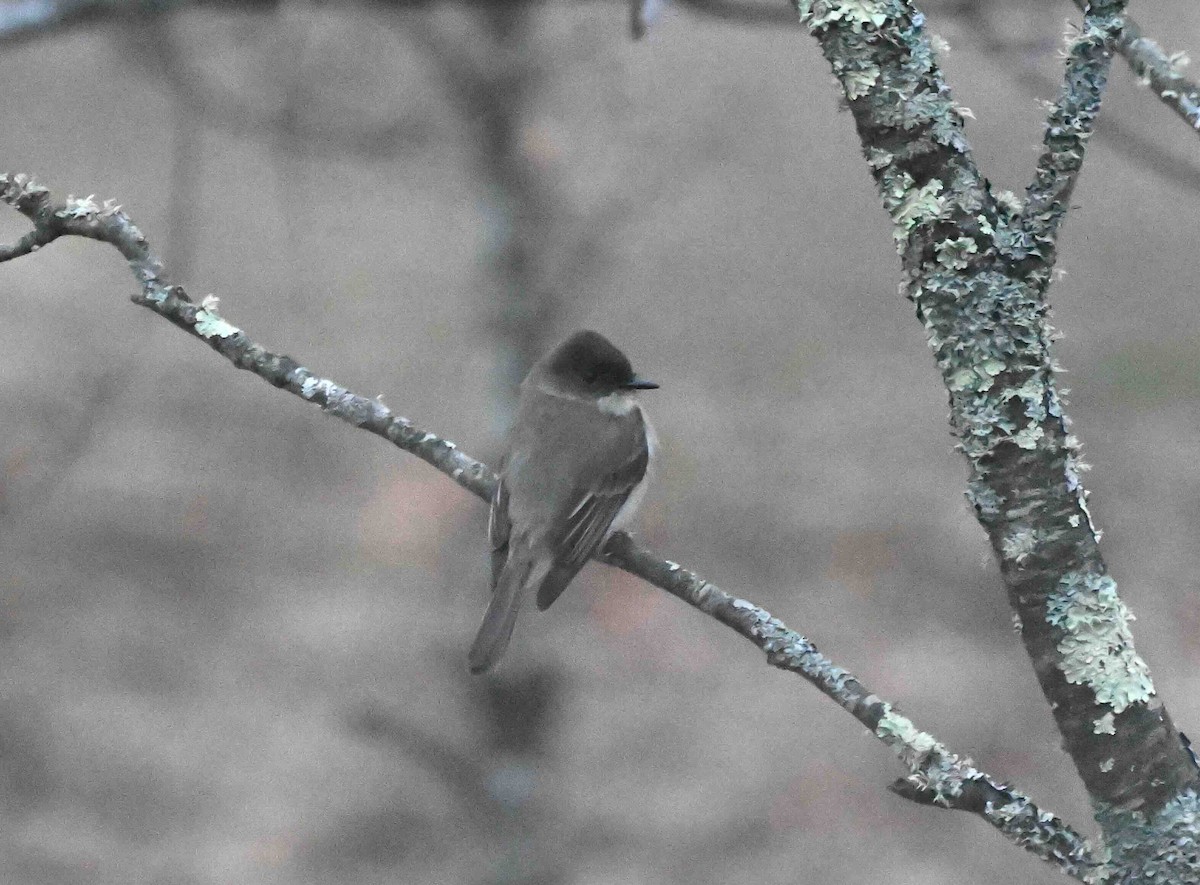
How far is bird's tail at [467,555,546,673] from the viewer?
11.8 ft

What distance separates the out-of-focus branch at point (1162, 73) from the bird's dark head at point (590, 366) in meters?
2.08

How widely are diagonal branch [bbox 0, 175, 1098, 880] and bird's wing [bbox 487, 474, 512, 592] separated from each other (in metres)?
0.95

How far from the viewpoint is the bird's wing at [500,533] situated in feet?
12.6

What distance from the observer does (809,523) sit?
841cm

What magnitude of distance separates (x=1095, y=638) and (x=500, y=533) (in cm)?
230

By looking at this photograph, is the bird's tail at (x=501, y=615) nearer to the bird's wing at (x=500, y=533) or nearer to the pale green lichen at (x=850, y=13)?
the bird's wing at (x=500, y=533)

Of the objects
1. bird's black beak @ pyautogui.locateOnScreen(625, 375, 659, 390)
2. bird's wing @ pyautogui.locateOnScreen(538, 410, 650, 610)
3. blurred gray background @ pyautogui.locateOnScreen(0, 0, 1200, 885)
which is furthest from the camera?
blurred gray background @ pyautogui.locateOnScreen(0, 0, 1200, 885)

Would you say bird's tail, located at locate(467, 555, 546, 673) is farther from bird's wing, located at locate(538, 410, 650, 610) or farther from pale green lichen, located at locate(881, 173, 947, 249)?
pale green lichen, located at locate(881, 173, 947, 249)

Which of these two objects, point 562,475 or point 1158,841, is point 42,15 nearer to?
point 562,475

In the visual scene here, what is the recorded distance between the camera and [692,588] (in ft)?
7.66

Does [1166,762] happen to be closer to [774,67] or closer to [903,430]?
[903,430]

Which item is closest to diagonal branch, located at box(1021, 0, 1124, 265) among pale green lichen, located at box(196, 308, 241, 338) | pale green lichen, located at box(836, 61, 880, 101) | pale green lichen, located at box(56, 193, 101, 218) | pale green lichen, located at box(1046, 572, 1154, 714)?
pale green lichen, located at box(836, 61, 880, 101)

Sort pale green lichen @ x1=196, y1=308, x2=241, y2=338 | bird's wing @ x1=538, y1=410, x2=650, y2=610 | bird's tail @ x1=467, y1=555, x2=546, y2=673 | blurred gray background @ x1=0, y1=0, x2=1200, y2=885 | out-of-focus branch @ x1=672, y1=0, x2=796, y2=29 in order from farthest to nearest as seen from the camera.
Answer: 1. blurred gray background @ x1=0, y1=0, x2=1200, y2=885
2. bird's wing @ x1=538, y1=410, x2=650, y2=610
3. out-of-focus branch @ x1=672, y1=0, x2=796, y2=29
4. bird's tail @ x1=467, y1=555, x2=546, y2=673
5. pale green lichen @ x1=196, y1=308, x2=241, y2=338

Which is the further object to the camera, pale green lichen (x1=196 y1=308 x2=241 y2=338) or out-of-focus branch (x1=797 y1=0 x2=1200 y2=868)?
pale green lichen (x1=196 y1=308 x2=241 y2=338)
